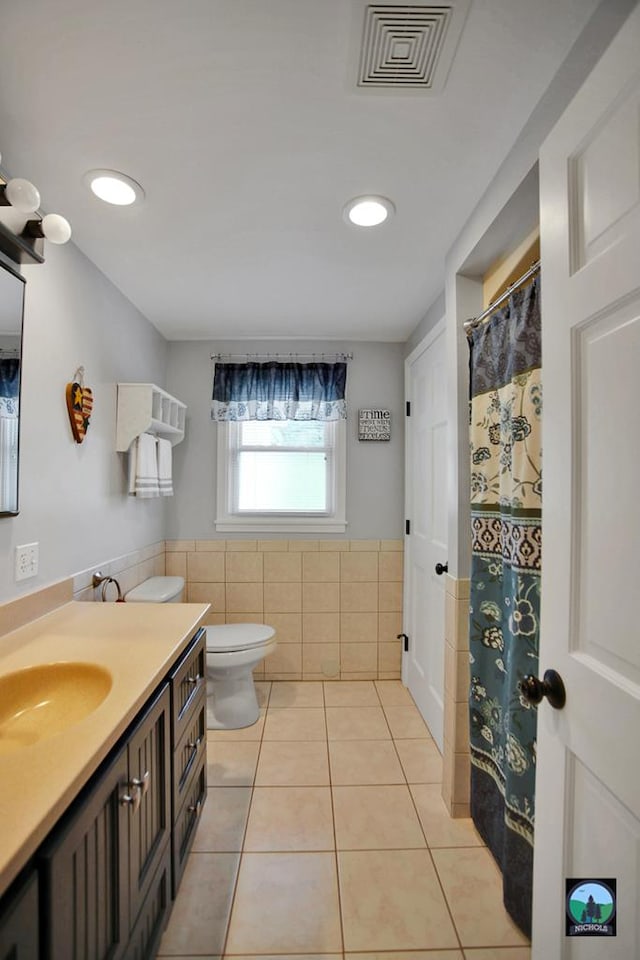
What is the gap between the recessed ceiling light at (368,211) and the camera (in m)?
1.48

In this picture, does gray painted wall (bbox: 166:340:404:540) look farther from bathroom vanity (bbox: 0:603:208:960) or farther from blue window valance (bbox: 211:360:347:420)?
bathroom vanity (bbox: 0:603:208:960)

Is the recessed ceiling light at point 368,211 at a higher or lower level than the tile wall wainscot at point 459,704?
higher

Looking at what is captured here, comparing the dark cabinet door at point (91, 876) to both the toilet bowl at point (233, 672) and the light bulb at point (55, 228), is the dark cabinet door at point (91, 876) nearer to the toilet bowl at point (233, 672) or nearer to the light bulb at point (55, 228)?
the toilet bowl at point (233, 672)

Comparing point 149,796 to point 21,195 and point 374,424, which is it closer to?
point 21,195

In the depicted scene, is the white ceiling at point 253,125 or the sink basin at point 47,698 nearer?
the white ceiling at point 253,125

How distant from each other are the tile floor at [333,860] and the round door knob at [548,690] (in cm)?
94

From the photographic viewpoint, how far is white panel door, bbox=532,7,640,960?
675 millimetres

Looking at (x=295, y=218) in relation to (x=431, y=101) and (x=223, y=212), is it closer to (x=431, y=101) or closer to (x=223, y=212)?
(x=223, y=212)

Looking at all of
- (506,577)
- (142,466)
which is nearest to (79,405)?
(142,466)

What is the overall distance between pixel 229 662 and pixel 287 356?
191 cm

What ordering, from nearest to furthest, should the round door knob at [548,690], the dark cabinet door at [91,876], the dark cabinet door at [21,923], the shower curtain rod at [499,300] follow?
the dark cabinet door at [21,923] < the dark cabinet door at [91,876] < the round door knob at [548,690] < the shower curtain rod at [499,300]

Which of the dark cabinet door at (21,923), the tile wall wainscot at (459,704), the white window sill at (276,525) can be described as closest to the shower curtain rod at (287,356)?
the white window sill at (276,525)

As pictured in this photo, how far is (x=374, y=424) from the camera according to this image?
2.86 m

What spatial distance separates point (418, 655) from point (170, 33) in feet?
9.00
